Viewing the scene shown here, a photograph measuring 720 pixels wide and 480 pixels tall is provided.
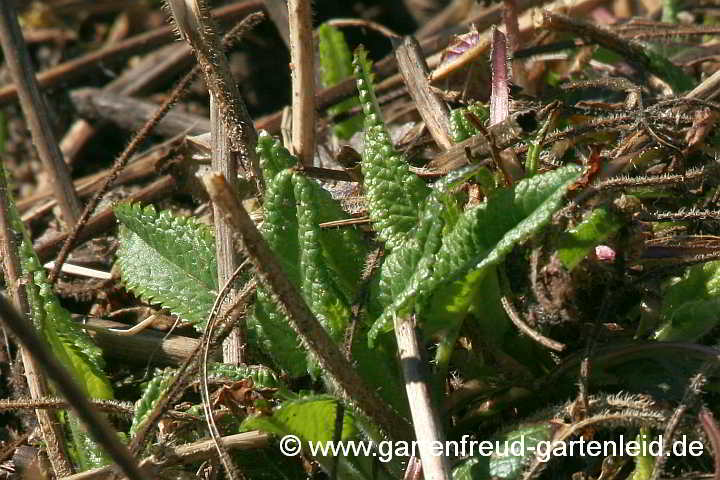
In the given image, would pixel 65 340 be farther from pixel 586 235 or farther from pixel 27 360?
pixel 586 235

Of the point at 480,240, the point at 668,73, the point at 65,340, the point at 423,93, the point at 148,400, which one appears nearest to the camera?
the point at 480,240

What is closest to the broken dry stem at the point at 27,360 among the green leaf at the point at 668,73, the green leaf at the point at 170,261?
the green leaf at the point at 170,261

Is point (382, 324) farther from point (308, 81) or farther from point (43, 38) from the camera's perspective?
point (43, 38)

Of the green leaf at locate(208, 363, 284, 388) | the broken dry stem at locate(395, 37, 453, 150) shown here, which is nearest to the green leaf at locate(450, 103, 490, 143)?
the broken dry stem at locate(395, 37, 453, 150)

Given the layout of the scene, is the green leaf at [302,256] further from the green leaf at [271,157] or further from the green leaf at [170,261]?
the green leaf at [170,261]

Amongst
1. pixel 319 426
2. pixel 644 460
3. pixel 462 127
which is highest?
pixel 462 127

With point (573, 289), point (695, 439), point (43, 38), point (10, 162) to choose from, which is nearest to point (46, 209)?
point (10, 162)

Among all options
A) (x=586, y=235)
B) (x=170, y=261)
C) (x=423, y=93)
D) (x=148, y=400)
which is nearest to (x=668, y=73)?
(x=423, y=93)
